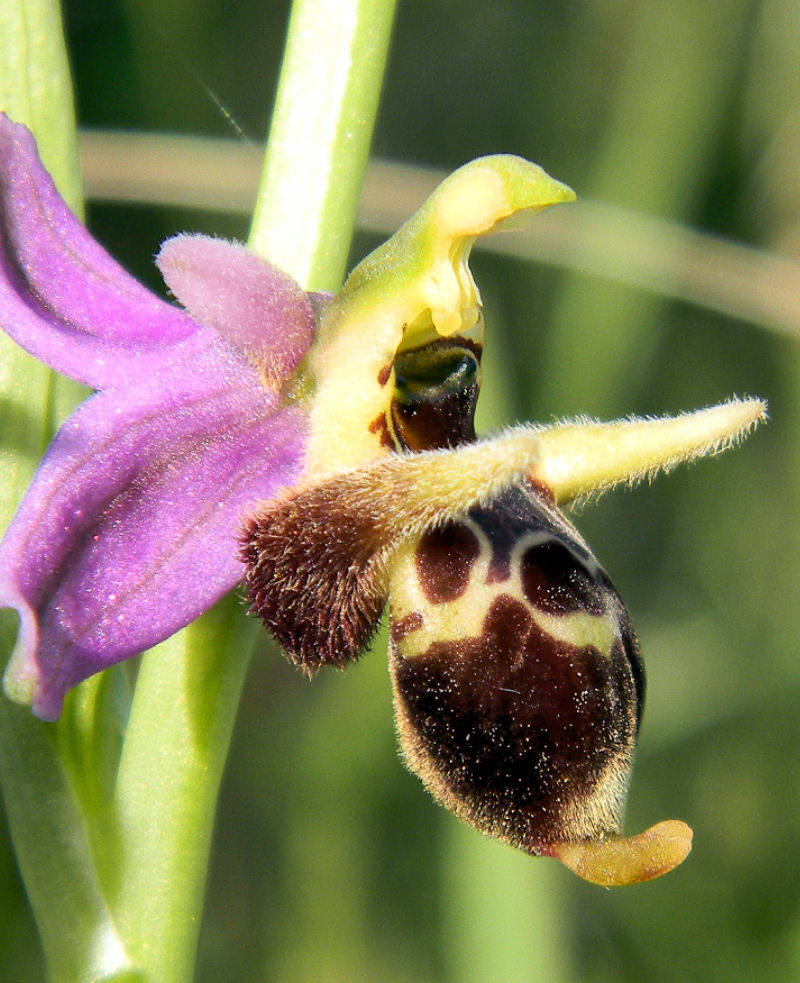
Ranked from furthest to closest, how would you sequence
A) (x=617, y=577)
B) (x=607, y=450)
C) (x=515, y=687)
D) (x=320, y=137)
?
(x=617, y=577) < (x=320, y=137) < (x=607, y=450) < (x=515, y=687)

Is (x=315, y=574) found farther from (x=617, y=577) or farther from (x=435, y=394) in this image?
(x=617, y=577)

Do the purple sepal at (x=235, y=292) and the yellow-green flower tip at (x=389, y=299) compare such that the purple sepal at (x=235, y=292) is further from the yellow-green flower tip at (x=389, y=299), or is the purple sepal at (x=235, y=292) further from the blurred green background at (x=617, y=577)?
the blurred green background at (x=617, y=577)

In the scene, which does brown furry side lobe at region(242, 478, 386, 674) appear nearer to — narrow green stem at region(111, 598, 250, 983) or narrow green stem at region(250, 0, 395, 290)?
narrow green stem at region(111, 598, 250, 983)

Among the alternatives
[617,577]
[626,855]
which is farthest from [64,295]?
[617,577]

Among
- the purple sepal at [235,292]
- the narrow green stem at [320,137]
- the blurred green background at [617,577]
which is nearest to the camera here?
the purple sepal at [235,292]

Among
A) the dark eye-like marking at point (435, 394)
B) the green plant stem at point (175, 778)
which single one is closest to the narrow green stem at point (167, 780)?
the green plant stem at point (175, 778)

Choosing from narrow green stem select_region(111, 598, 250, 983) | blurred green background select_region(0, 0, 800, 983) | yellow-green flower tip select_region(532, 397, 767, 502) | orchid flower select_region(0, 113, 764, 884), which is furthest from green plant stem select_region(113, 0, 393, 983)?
blurred green background select_region(0, 0, 800, 983)
